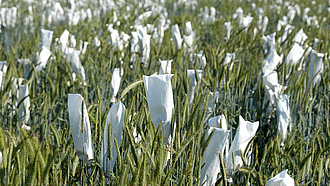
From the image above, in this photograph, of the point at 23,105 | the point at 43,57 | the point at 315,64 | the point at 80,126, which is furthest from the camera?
the point at 43,57

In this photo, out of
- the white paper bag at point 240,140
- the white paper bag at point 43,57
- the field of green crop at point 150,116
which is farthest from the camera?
the white paper bag at point 43,57

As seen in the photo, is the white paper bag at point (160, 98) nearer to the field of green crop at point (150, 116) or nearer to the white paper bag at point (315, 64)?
the field of green crop at point (150, 116)

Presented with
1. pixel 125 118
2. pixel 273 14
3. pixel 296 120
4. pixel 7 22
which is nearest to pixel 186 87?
pixel 125 118

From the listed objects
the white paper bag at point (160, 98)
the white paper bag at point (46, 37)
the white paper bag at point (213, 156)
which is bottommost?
the white paper bag at point (213, 156)

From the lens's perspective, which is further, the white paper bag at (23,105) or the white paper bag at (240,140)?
the white paper bag at (23,105)

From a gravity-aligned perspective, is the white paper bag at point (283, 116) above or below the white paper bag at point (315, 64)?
below

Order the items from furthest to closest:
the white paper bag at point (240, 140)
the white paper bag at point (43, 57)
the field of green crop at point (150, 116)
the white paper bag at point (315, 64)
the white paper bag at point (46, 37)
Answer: the white paper bag at point (46, 37) < the white paper bag at point (43, 57) < the white paper bag at point (315, 64) < the white paper bag at point (240, 140) < the field of green crop at point (150, 116)

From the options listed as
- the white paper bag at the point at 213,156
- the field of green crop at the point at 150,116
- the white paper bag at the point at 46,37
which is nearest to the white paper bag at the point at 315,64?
the field of green crop at the point at 150,116

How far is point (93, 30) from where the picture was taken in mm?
3994

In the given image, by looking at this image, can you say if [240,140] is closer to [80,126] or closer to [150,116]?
[150,116]

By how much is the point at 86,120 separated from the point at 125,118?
10 centimetres

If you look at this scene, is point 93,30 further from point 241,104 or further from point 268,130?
point 268,130

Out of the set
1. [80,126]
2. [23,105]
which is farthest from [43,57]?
[80,126]

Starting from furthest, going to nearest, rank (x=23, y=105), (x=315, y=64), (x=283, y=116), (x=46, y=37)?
(x=46, y=37), (x=315, y=64), (x=23, y=105), (x=283, y=116)
